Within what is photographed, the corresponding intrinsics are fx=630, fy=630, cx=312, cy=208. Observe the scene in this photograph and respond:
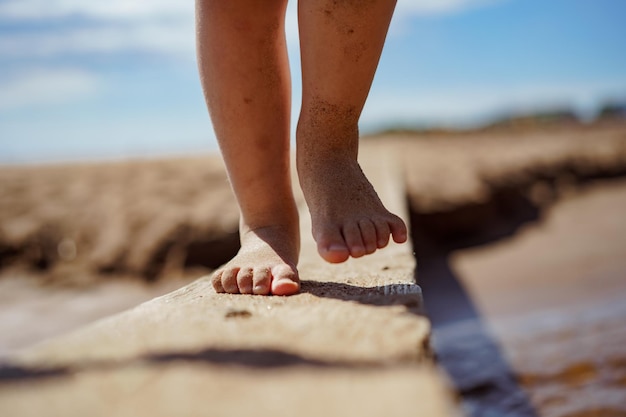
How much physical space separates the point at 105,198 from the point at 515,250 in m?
2.73

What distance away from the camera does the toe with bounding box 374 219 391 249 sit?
4.19 ft

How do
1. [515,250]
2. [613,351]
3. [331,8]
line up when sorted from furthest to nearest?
1. [515,250]
2. [613,351]
3. [331,8]

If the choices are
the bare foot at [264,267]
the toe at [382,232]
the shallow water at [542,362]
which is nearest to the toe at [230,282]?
the bare foot at [264,267]

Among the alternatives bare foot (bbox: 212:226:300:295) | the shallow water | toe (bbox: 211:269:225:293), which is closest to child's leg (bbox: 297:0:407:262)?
bare foot (bbox: 212:226:300:295)

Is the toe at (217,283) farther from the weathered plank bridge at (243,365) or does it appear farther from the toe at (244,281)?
the weathered plank bridge at (243,365)

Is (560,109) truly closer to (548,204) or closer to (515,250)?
(548,204)

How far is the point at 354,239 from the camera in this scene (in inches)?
50.1

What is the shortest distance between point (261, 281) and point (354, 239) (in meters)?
0.21

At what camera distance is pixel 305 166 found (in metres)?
1.45

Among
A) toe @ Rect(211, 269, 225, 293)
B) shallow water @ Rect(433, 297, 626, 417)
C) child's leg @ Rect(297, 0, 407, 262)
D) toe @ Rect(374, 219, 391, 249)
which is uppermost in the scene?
child's leg @ Rect(297, 0, 407, 262)

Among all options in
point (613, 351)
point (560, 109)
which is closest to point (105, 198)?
point (613, 351)

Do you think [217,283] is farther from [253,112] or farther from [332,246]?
[253,112]

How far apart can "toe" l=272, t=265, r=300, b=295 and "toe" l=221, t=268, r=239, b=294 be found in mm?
84

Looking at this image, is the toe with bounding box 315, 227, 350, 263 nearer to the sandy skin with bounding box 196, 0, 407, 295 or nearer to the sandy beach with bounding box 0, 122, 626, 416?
the sandy skin with bounding box 196, 0, 407, 295
